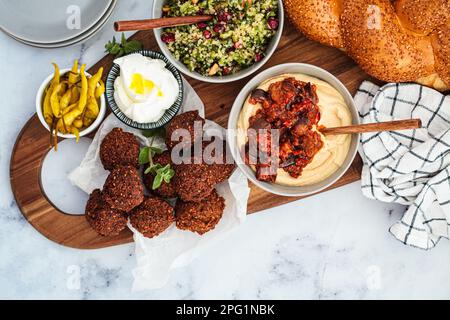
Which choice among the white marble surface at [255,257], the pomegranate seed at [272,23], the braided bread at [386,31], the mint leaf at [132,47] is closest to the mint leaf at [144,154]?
the mint leaf at [132,47]

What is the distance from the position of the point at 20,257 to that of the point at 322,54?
77.5 inches

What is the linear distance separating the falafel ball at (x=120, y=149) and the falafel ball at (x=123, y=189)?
0.27 feet

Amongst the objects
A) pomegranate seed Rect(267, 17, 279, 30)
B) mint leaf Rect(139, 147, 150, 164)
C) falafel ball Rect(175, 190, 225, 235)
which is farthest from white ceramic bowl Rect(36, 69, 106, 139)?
pomegranate seed Rect(267, 17, 279, 30)

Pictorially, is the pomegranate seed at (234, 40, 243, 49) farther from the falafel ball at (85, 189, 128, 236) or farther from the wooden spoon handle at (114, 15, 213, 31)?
the falafel ball at (85, 189, 128, 236)

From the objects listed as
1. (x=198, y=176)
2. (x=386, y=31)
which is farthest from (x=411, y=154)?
(x=198, y=176)

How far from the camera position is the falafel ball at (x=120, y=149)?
2545 mm

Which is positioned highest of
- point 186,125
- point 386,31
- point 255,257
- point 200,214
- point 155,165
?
point 386,31

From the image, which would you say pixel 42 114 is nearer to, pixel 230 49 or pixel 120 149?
pixel 120 149

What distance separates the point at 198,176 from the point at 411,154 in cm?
106

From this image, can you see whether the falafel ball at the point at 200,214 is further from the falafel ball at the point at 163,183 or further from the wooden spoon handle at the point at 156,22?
the wooden spoon handle at the point at 156,22

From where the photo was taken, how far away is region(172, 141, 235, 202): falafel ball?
2.46 m

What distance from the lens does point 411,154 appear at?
102 inches

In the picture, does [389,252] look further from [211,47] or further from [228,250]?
[211,47]

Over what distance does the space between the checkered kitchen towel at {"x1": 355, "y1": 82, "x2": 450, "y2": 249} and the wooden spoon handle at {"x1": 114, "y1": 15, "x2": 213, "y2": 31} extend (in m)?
0.90
